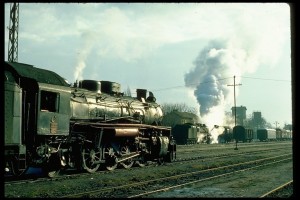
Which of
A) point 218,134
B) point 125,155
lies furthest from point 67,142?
point 218,134

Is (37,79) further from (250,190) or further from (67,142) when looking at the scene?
(250,190)

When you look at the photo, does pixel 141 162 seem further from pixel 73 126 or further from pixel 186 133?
pixel 186 133

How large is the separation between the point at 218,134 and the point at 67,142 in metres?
54.8

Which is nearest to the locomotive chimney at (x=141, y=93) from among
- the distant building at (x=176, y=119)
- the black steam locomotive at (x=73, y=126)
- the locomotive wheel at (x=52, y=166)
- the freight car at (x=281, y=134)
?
the black steam locomotive at (x=73, y=126)

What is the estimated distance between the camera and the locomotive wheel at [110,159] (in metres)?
15.3

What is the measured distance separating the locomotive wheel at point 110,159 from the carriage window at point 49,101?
391 centimetres

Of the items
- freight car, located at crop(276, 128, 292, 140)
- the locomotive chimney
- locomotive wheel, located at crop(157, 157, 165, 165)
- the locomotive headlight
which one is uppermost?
the locomotive chimney

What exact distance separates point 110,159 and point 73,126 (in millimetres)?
2933

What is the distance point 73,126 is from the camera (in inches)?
525

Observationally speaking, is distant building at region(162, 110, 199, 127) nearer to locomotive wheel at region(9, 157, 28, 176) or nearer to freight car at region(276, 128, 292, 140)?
freight car at region(276, 128, 292, 140)

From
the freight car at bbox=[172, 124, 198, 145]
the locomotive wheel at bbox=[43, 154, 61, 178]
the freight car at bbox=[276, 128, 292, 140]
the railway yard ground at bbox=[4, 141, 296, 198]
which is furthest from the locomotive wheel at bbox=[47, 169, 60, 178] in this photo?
the freight car at bbox=[276, 128, 292, 140]

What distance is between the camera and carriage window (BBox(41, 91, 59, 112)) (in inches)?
463

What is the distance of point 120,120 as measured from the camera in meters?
16.8

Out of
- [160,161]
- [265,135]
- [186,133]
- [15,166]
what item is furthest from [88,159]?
[265,135]
